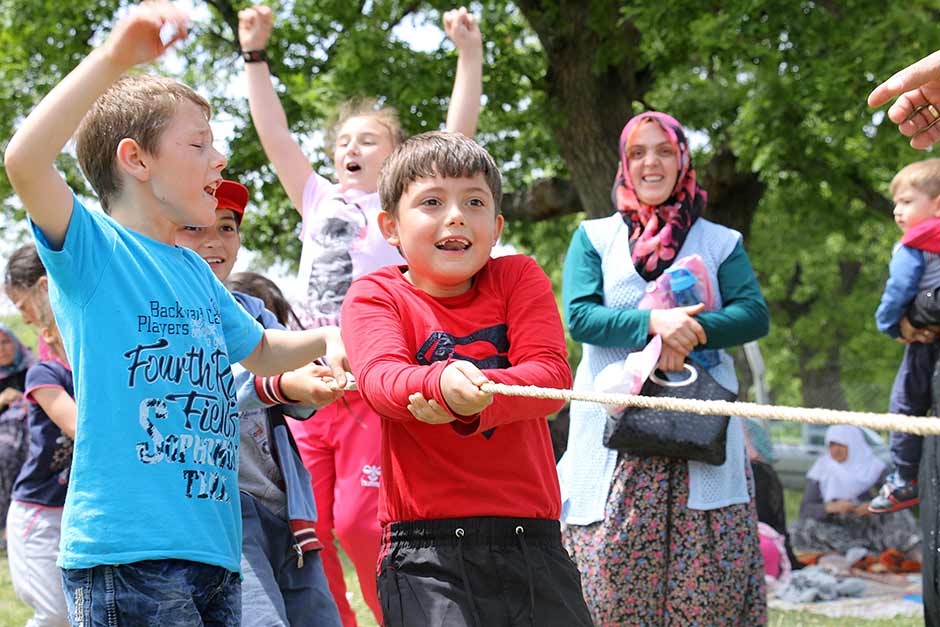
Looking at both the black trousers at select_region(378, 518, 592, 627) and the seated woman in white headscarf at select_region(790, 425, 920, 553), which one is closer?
the black trousers at select_region(378, 518, 592, 627)

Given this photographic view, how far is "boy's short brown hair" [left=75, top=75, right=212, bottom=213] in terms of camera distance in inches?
101

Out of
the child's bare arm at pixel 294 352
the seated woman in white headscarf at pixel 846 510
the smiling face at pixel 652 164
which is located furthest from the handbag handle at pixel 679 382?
the seated woman in white headscarf at pixel 846 510

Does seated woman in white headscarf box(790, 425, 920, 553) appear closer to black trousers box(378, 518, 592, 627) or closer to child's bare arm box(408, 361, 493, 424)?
black trousers box(378, 518, 592, 627)

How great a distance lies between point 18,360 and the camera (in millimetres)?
8383

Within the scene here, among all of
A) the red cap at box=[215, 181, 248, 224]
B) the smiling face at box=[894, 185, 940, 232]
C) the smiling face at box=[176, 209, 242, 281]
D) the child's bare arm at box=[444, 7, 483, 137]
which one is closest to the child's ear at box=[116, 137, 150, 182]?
the smiling face at box=[176, 209, 242, 281]

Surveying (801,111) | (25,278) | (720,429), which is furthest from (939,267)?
(801,111)

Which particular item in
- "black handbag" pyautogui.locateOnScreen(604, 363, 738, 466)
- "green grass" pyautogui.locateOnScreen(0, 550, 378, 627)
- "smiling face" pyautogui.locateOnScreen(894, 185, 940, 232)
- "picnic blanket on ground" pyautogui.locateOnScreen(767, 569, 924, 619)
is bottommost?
"picnic blanket on ground" pyautogui.locateOnScreen(767, 569, 924, 619)

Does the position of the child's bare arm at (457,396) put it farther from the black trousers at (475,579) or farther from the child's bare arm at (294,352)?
the child's bare arm at (294,352)

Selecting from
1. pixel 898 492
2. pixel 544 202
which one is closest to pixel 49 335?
pixel 898 492

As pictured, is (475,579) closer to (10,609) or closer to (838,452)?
(10,609)

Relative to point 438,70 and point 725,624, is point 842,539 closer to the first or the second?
point 438,70

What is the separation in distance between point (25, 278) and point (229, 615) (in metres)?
2.52

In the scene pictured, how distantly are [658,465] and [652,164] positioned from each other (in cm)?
109

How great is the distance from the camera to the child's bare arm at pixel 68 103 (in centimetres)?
220
